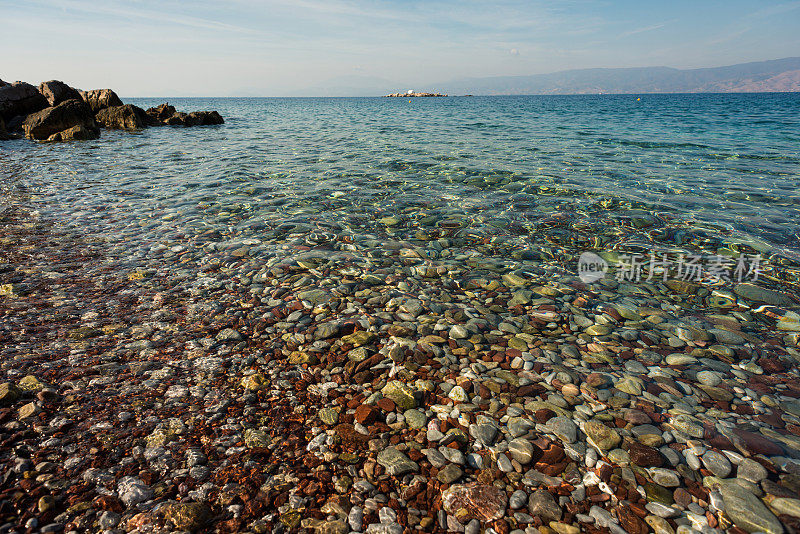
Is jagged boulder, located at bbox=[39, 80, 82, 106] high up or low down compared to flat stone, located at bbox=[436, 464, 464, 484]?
up

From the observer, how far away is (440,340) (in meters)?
5.18

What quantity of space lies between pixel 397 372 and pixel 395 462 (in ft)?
4.26

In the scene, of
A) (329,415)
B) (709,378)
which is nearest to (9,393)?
(329,415)

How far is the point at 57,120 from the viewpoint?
27609mm

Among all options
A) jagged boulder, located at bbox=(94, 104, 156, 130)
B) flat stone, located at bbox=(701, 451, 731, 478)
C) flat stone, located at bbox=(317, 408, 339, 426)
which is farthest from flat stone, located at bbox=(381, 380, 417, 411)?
jagged boulder, located at bbox=(94, 104, 156, 130)

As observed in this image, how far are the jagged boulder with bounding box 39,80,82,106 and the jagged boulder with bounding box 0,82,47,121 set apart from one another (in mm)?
784

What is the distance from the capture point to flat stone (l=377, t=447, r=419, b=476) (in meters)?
3.33

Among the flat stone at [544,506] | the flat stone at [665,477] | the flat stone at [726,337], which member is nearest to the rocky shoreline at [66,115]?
the flat stone at [544,506]

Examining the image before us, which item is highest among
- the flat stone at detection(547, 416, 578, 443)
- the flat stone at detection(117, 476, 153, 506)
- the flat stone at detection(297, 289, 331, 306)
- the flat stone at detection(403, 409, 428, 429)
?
the flat stone at detection(297, 289, 331, 306)

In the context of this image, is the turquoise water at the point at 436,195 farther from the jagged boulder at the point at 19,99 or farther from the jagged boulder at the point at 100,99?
the jagged boulder at the point at 100,99

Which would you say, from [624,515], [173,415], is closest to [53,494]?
[173,415]

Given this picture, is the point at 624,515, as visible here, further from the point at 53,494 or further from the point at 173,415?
the point at 53,494

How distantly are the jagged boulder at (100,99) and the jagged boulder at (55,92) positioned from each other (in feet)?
8.22

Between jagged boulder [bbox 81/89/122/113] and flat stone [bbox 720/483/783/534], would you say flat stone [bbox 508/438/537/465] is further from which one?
jagged boulder [bbox 81/89/122/113]
